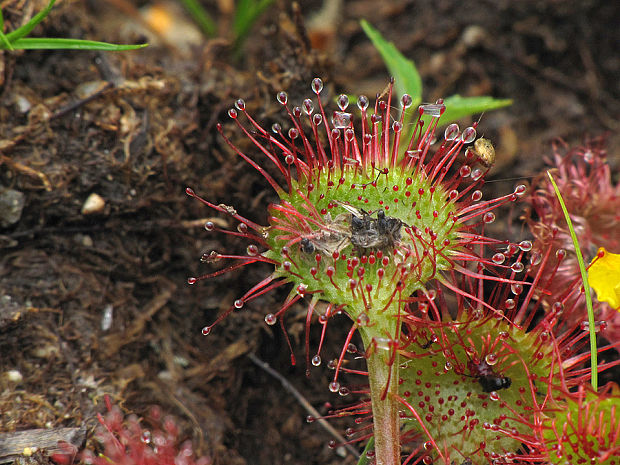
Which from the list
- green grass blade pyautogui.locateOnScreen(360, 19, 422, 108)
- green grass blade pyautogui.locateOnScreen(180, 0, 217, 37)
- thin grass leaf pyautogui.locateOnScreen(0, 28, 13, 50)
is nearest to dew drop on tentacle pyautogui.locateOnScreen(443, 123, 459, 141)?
green grass blade pyautogui.locateOnScreen(360, 19, 422, 108)

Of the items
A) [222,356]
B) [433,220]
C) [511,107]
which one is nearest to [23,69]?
[222,356]

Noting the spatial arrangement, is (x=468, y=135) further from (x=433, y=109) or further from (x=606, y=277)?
(x=606, y=277)

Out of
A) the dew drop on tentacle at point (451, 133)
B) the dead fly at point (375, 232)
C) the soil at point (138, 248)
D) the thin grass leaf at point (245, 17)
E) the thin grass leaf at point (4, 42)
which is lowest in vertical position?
the soil at point (138, 248)

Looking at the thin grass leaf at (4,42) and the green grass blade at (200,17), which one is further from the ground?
the green grass blade at (200,17)

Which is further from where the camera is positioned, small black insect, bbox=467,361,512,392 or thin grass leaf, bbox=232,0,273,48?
thin grass leaf, bbox=232,0,273,48

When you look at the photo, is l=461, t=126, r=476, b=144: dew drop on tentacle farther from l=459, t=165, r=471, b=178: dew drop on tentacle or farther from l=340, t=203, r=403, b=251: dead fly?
l=340, t=203, r=403, b=251: dead fly

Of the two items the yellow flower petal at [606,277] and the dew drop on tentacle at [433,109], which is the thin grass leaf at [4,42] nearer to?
the dew drop on tentacle at [433,109]

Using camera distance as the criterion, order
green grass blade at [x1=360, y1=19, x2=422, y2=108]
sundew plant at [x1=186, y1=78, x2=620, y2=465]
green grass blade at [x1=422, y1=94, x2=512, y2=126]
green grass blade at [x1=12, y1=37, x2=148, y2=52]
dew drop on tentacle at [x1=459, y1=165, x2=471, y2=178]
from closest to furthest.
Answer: sundew plant at [x1=186, y1=78, x2=620, y2=465] < dew drop on tentacle at [x1=459, y1=165, x2=471, y2=178] < green grass blade at [x1=12, y1=37, x2=148, y2=52] < green grass blade at [x1=422, y1=94, x2=512, y2=126] < green grass blade at [x1=360, y1=19, x2=422, y2=108]

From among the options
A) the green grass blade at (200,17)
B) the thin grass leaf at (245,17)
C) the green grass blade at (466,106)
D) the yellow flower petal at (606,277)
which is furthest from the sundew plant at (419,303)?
the green grass blade at (200,17)

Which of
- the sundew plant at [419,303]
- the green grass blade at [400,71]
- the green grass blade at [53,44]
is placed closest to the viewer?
the sundew plant at [419,303]
